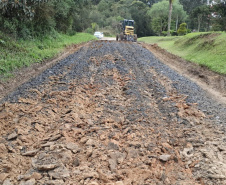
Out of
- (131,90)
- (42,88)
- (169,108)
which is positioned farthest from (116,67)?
(169,108)

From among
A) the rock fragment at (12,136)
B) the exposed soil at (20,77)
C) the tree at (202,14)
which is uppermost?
the tree at (202,14)

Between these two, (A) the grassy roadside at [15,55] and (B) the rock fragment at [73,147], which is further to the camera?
(A) the grassy roadside at [15,55]

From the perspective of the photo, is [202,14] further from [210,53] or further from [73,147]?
[73,147]

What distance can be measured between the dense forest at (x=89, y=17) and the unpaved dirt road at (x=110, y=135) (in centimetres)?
576

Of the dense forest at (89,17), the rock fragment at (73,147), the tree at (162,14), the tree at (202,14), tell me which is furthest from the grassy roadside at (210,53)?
the tree at (162,14)

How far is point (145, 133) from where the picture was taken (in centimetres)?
415

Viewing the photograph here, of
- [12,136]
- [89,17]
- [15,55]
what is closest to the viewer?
[12,136]

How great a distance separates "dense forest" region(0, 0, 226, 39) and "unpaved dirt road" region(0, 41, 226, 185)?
18.9 ft

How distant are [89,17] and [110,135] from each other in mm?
33879

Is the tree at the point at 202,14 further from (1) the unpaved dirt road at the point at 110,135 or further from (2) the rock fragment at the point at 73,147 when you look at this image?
(2) the rock fragment at the point at 73,147

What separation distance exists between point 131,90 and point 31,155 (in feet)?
12.0

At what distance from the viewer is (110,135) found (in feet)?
13.4

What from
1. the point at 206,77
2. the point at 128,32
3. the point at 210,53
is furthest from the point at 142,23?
the point at 206,77

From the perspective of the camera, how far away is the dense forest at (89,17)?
11922 millimetres
